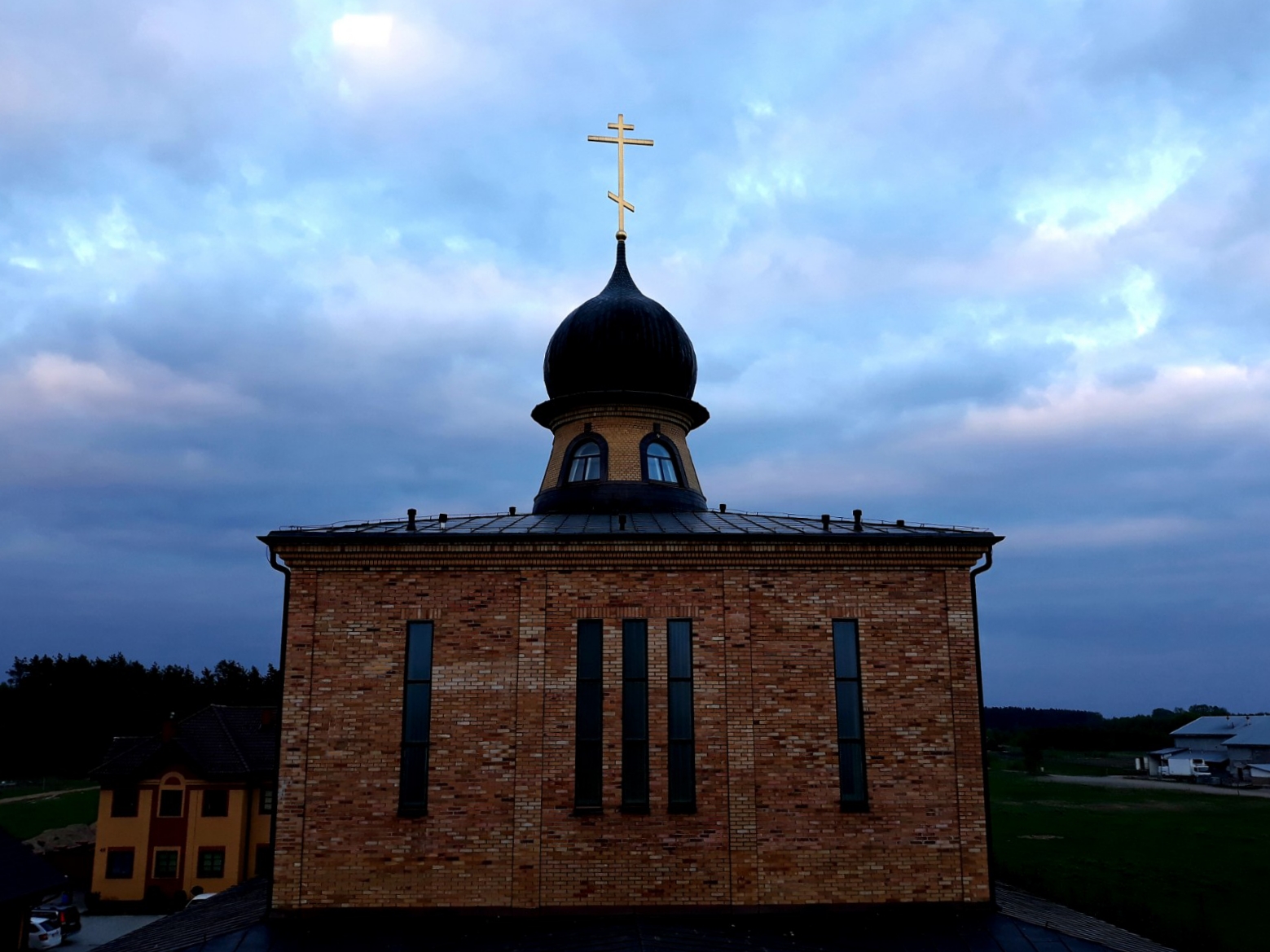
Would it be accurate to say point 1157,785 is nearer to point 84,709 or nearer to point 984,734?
point 984,734

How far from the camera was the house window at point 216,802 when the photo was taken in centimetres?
3300

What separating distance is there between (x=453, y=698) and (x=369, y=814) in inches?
79.5

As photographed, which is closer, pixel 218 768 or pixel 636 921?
pixel 636 921

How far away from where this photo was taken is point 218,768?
33.2m

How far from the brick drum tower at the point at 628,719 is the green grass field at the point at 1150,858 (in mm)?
7318

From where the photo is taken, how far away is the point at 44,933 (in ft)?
85.7

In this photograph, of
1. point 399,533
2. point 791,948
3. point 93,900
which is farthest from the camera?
point 93,900

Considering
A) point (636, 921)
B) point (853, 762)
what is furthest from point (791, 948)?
point (853, 762)

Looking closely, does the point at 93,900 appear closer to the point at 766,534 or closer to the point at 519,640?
the point at 519,640

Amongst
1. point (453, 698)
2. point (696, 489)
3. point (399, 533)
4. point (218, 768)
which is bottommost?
point (218, 768)

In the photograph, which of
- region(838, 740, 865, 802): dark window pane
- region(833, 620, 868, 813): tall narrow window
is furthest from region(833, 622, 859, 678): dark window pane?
region(838, 740, 865, 802): dark window pane

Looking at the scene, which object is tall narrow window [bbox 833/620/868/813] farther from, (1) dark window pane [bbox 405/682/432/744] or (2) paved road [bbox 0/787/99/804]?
(2) paved road [bbox 0/787/99/804]

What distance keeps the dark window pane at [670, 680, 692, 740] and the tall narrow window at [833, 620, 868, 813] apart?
2310 millimetres

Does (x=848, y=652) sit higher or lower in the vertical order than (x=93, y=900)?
higher
